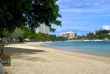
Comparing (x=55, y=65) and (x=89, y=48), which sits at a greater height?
(x=55, y=65)

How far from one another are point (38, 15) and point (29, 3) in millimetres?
2982

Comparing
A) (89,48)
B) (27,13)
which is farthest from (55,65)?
(89,48)

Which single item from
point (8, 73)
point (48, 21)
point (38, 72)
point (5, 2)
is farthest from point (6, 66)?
point (48, 21)

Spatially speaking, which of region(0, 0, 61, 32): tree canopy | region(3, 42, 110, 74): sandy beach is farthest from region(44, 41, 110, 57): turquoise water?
region(3, 42, 110, 74): sandy beach

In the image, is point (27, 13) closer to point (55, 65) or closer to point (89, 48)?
point (55, 65)

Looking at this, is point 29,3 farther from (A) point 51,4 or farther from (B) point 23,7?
(A) point 51,4

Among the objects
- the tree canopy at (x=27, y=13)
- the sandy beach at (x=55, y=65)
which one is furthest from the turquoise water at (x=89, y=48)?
the sandy beach at (x=55, y=65)

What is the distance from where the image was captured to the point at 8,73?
21.5ft

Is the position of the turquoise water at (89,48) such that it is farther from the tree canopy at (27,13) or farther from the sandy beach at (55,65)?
the sandy beach at (55,65)

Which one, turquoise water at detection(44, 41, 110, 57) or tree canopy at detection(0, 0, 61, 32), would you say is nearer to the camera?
tree canopy at detection(0, 0, 61, 32)

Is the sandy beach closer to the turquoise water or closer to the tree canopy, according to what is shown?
the tree canopy

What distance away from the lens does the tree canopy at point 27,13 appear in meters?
13.0

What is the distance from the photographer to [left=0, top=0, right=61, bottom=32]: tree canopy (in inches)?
514

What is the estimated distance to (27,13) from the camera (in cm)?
1678
